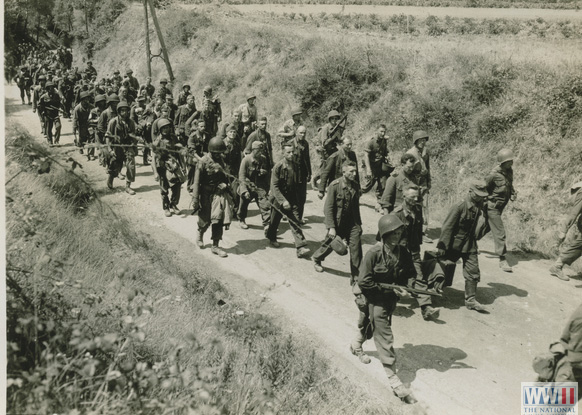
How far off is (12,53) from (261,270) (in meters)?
5.31

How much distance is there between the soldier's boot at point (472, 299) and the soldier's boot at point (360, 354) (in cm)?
215

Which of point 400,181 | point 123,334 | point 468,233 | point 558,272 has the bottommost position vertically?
point 558,272

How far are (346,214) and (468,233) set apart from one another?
185 cm

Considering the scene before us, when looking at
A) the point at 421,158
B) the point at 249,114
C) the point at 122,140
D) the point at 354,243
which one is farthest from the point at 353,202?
the point at 122,140

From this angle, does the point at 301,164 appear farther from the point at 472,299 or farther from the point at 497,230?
the point at 472,299

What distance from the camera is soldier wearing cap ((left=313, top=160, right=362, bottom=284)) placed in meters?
7.68

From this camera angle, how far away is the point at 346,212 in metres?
7.78

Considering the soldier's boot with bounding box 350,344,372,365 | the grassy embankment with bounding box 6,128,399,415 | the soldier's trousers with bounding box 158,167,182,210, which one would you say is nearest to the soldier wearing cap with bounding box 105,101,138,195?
the soldier's trousers with bounding box 158,167,182,210

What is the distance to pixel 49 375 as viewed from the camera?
3.00 metres

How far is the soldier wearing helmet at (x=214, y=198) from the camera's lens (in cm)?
877

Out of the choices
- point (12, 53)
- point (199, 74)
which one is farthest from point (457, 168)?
point (199, 74)

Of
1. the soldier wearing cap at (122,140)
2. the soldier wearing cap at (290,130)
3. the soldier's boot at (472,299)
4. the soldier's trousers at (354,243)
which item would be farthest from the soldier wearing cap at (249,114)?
the soldier's boot at (472,299)

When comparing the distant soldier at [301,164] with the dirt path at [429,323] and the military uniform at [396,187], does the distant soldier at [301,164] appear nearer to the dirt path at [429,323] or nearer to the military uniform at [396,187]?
the dirt path at [429,323]

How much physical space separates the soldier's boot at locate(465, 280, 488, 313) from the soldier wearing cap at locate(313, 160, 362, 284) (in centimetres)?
167
